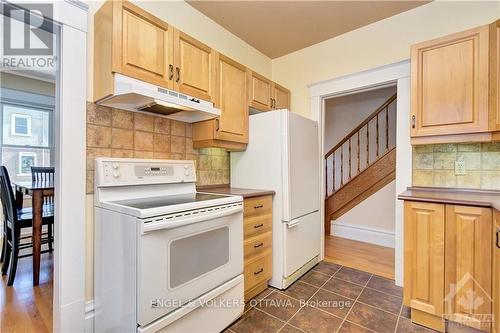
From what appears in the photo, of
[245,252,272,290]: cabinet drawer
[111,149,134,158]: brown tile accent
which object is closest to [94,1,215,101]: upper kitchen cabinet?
[111,149,134,158]: brown tile accent

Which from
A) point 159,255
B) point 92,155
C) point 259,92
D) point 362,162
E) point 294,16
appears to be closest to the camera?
point 159,255

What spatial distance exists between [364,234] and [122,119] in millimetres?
3438

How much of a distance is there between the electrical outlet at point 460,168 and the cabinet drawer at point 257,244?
5.34 ft

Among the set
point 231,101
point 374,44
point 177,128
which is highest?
point 374,44

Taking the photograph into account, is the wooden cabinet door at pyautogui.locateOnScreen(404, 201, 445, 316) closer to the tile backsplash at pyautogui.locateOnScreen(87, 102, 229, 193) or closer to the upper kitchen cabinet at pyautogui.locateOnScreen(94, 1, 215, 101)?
the tile backsplash at pyautogui.locateOnScreen(87, 102, 229, 193)

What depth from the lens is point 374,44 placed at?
2.44 m

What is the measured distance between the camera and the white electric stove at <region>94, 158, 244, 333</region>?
3.97 ft

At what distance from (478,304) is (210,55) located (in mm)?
2507

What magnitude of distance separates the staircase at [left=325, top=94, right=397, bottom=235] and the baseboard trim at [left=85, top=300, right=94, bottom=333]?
10.7 feet

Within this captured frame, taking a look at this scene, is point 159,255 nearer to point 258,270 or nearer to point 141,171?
point 141,171

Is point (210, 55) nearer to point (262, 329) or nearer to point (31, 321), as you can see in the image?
point (262, 329)

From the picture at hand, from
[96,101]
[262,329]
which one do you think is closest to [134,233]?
[96,101]

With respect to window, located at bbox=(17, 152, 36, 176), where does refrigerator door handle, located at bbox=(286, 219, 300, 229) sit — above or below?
below

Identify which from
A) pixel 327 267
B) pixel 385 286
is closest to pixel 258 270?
pixel 327 267
